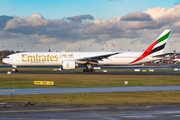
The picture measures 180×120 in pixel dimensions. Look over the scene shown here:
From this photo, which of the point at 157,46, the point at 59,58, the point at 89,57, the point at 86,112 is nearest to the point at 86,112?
the point at 86,112

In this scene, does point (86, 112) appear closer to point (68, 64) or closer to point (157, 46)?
point (68, 64)

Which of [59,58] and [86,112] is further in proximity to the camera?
[59,58]

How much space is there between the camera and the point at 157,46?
83.8 m

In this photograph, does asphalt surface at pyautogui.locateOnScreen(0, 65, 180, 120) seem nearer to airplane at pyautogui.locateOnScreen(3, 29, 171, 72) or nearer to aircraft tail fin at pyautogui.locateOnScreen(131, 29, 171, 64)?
airplane at pyautogui.locateOnScreen(3, 29, 171, 72)

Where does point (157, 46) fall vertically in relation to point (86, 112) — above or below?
above

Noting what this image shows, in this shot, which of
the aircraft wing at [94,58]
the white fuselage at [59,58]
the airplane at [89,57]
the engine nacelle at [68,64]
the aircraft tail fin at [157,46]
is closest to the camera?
the engine nacelle at [68,64]

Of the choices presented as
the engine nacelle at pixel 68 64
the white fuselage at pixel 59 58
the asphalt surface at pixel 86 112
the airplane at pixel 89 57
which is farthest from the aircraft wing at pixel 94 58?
the asphalt surface at pixel 86 112

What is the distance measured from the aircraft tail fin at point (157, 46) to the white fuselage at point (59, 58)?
0.82 metres

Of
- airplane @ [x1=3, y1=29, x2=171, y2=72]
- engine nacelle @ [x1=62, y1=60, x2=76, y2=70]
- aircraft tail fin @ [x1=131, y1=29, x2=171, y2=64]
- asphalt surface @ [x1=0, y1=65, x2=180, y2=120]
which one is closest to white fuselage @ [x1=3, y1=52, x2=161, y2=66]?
airplane @ [x1=3, y1=29, x2=171, y2=72]

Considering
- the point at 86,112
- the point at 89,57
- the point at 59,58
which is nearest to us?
the point at 86,112

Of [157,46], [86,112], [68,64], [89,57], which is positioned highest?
[157,46]

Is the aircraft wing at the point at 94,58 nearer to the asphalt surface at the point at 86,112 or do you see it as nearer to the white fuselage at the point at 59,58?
the white fuselage at the point at 59,58

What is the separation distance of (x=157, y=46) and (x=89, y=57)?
15.4 m

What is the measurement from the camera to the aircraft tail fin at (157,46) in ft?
272
